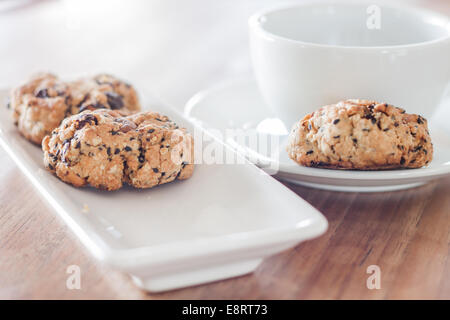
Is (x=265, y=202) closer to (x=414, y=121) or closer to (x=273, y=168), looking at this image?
(x=273, y=168)

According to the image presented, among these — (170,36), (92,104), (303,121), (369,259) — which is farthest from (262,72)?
(170,36)

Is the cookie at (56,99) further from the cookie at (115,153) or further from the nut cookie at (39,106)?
the cookie at (115,153)

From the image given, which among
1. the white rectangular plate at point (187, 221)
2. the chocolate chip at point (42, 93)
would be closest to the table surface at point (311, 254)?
the white rectangular plate at point (187, 221)

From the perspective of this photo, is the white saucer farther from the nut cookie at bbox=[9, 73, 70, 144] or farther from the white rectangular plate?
the nut cookie at bbox=[9, 73, 70, 144]

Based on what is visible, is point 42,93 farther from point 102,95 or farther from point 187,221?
point 187,221

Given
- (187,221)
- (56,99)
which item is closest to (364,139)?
(187,221)
